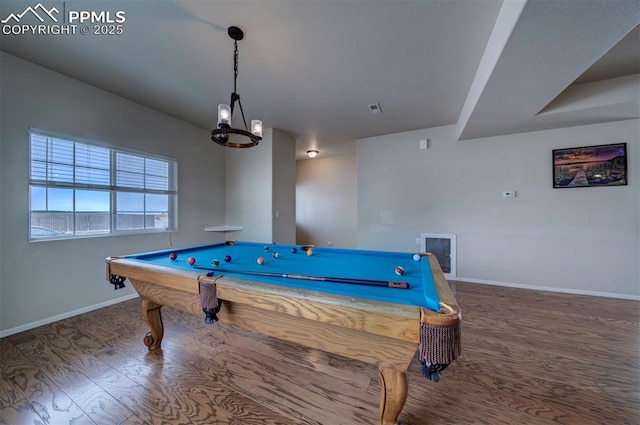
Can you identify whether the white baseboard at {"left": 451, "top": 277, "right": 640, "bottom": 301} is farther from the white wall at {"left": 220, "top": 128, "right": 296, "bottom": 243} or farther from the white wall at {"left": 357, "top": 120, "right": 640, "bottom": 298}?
the white wall at {"left": 220, "top": 128, "right": 296, "bottom": 243}

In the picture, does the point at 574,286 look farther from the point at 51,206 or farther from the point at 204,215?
the point at 51,206

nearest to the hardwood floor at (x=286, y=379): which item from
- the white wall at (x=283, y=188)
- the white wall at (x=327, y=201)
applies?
the white wall at (x=283, y=188)

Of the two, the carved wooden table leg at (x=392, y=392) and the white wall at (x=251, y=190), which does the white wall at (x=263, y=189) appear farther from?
the carved wooden table leg at (x=392, y=392)

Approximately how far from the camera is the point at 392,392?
104cm

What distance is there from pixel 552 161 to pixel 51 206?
6.10m

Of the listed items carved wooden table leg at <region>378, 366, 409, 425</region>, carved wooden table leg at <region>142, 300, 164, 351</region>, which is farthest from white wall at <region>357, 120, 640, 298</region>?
carved wooden table leg at <region>142, 300, 164, 351</region>

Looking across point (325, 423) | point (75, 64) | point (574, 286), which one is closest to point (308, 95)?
point (75, 64)

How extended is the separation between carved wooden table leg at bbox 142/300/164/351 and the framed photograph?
16.0 feet

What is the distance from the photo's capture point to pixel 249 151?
4.02 m

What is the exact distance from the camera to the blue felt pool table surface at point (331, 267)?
109 centimetres

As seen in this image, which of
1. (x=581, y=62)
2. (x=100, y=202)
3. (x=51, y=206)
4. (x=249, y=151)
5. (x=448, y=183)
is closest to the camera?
(x=581, y=62)

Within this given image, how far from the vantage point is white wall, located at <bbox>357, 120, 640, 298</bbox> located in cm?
291

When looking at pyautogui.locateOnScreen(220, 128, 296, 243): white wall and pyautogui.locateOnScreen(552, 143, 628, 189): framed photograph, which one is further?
pyautogui.locateOnScreen(220, 128, 296, 243): white wall

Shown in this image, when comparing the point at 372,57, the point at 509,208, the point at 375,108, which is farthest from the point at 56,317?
the point at 509,208
